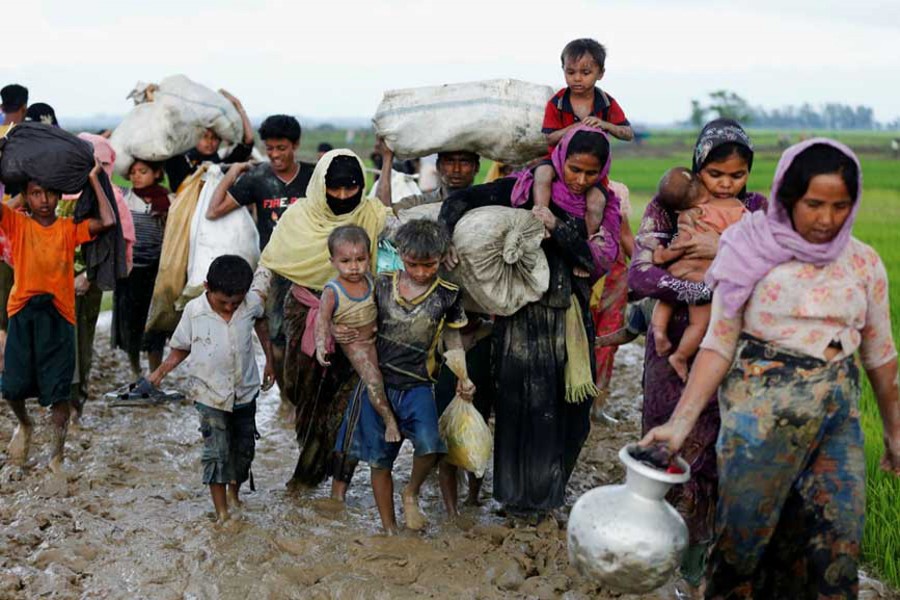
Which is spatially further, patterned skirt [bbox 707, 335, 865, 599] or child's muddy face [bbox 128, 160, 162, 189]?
child's muddy face [bbox 128, 160, 162, 189]

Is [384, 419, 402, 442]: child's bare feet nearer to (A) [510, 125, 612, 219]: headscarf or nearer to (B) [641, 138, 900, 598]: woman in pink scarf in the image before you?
(A) [510, 125, 612, 219]: headscarf

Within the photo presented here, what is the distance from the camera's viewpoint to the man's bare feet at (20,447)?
565cm

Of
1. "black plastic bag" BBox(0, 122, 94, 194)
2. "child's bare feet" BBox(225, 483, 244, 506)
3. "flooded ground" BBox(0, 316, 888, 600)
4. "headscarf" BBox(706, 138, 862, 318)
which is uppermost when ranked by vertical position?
"black plastic bag" BBox(0, 122, 94, 194)

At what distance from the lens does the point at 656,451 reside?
10.3 feet

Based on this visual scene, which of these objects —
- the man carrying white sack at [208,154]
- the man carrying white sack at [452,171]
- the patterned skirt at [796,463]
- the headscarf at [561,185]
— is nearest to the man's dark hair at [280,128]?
the man carrying white sack at [452,171]

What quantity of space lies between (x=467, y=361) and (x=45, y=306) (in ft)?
7.34

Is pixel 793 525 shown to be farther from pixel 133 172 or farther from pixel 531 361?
pixel 133 172

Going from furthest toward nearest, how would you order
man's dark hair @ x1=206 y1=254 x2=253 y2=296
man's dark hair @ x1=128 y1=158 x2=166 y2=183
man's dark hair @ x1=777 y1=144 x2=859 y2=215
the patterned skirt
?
man's dark hair @ x1=128 y1=158 x2=166 y2=183 → man's dark hair @ x1=206 y1=254 x2=253 y2=296 → the patterned skirt → man's dark hair @ x1=777 y1=144 x2=859 y2=215

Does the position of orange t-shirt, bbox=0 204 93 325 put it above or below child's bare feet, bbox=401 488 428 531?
above

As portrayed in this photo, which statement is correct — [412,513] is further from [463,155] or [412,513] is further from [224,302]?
[463,155]

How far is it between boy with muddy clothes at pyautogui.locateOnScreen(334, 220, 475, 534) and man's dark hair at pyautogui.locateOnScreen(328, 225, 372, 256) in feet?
0.58

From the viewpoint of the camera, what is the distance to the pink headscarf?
5.86m

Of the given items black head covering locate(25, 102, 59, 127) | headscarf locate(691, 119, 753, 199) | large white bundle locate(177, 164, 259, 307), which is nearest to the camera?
headscarf locate(691, 119, 753, 199)

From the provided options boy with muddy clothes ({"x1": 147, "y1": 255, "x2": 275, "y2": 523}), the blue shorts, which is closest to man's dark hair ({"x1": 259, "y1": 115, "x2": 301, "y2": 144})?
boy with muddy clothes ({"x1": 147, "y1": 255, "x2": 275, "y2": 523})
